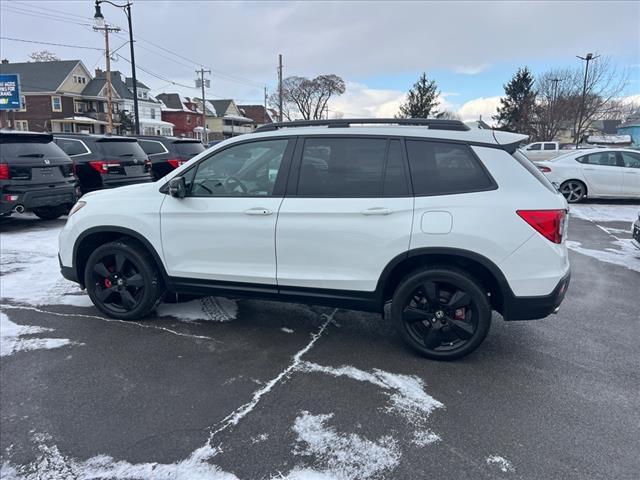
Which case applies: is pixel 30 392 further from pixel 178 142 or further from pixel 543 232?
pixel 178 142

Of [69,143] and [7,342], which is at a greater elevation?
[69,143]

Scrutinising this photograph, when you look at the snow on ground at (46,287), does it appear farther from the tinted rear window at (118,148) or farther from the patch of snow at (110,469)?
the tinted rear window at (118,148)

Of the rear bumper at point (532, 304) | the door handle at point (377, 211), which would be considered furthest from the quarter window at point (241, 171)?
the rear bumper at point (532, 304)

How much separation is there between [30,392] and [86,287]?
1.47m

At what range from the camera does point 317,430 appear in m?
2.83

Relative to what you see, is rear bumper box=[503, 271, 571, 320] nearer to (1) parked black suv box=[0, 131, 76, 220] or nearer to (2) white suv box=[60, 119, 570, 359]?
(2) white suv box=[60, 119, 570, 359]

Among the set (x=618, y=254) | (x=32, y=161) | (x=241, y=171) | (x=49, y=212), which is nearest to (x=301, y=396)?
(x=241, y=171)

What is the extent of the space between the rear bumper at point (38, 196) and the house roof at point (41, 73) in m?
50.9

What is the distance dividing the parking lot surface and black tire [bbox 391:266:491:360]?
160 mm

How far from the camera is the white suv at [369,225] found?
3406 millimetres

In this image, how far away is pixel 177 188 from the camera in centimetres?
403

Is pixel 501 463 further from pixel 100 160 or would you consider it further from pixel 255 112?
pixel 255 112

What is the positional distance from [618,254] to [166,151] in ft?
37.2

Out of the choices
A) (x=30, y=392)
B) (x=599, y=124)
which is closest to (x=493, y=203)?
(x=30, y=392)
